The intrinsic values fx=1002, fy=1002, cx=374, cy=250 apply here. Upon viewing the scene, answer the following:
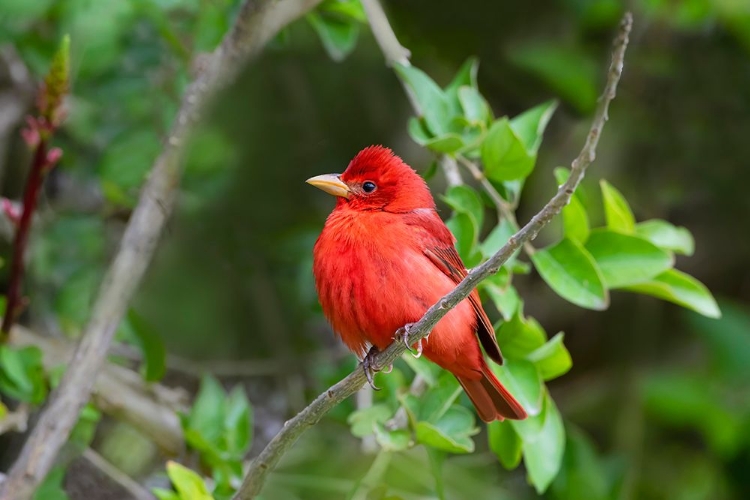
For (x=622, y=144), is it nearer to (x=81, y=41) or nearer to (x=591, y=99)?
(x=591, y=99)

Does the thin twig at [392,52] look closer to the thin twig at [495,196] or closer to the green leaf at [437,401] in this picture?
the thin twig at [495,196]

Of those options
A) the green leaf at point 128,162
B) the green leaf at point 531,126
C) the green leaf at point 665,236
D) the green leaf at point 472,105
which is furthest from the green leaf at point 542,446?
the green leaf at point 128,162

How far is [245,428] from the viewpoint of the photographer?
355 cm

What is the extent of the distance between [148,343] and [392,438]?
1166 mm

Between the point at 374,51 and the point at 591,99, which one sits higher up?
the point at 374,51

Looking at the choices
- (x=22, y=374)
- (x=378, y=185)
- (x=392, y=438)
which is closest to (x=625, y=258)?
(x=378, y=185)

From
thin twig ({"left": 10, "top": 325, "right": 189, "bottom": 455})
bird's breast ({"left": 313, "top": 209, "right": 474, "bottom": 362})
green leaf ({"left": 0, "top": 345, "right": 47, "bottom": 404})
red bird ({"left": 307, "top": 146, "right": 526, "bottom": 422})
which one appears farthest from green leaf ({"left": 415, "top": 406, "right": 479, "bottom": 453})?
green leaf ({"left": 0, "top": 345, "right": 47, "bottom": 404})

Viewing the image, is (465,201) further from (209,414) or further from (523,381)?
(209,414)

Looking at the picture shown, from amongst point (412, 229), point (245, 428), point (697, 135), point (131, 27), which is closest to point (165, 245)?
point (131, 27)

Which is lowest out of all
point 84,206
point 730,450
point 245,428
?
point 730,450

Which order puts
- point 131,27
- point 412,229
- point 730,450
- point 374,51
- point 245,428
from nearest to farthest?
1. point 412,229
2. point 245,428
3. point 131,27
4. point 730,450
5. point 374,51

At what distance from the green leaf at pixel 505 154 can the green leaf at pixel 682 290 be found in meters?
0.54

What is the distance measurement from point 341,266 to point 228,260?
2002mm

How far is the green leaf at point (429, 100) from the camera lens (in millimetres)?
3283
